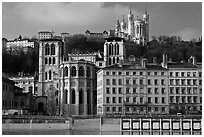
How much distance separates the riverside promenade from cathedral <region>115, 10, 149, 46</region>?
8468cm

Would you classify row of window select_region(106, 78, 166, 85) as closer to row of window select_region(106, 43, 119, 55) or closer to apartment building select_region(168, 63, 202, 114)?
apartment building select_region(168, 63, 202, 114)

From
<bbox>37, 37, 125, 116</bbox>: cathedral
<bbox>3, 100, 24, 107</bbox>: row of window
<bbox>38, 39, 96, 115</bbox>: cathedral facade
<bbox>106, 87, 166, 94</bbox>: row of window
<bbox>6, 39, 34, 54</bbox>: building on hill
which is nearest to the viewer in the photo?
<bbox>106, 87, 166, 94</bbox>: row of window

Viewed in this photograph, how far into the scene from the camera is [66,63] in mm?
77188

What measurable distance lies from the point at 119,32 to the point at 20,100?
260 feet

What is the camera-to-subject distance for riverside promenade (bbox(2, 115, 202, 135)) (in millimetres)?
57094

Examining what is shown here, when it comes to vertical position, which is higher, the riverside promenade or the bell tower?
the bell tower

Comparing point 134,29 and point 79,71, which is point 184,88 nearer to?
point 79,71

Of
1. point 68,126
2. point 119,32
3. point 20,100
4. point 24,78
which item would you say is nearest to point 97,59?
point 24,78

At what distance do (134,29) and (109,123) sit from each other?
108 meters

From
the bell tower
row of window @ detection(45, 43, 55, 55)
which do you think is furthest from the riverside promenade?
row of window @ detection(45, 43, 55, 55)

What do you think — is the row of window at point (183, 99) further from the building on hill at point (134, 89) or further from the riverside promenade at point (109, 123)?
the riverside promenade at point (109, 123)

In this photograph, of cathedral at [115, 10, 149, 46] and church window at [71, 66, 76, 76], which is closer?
church window at [71, 66, 76, 76]

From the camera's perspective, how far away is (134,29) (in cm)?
16275

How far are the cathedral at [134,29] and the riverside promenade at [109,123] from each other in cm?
8468
